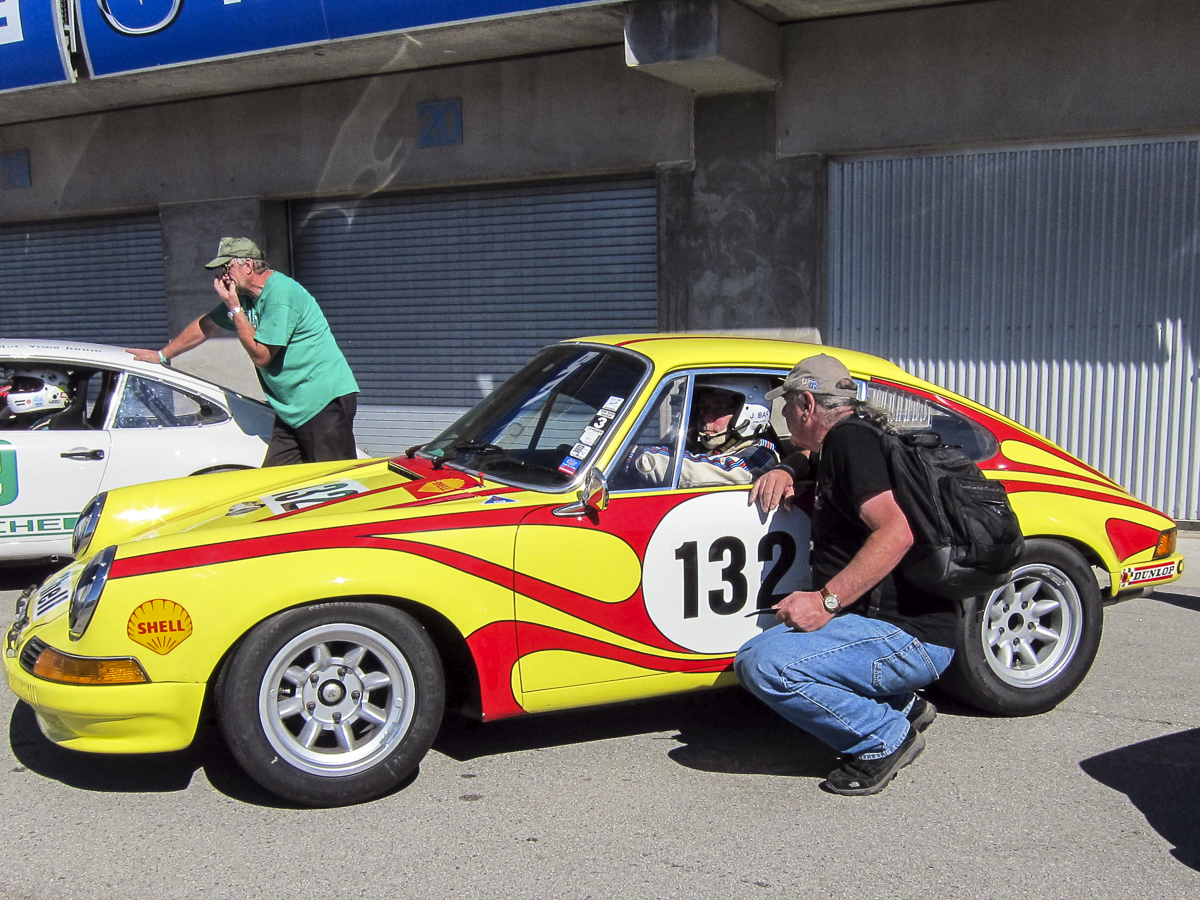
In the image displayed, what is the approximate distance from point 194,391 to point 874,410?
14.0 feet

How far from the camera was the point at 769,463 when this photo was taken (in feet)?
14.0

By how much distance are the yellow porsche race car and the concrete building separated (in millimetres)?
3874

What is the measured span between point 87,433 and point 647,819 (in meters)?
4.22

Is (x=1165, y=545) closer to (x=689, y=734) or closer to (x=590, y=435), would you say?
(x=689, y=734)

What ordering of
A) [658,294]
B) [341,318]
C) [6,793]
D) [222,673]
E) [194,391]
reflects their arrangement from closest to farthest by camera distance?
[222,673] → [6,793] → [194,391] → [658,294] → [341,318]

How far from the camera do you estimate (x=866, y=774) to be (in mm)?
3689

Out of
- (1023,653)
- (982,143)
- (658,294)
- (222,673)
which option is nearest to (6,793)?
(222,673)

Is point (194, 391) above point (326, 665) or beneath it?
above

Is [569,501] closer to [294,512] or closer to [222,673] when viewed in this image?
[294,512]

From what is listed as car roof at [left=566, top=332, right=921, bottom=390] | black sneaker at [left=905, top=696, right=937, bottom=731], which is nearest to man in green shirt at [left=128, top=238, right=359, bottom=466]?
car roof at [left=566, top=332, right=921, bottom=390]

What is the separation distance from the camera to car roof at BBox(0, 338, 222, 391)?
6.23m

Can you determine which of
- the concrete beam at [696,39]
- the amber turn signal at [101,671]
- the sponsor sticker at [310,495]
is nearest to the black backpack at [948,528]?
the sponsor sticker at [310,495]

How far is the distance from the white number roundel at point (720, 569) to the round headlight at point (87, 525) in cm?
226

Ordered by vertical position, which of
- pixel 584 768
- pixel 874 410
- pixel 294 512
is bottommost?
pixel 584 768
